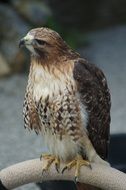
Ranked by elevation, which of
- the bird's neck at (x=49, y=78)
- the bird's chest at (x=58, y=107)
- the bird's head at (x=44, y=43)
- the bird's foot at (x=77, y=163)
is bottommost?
the bird's foot at (x=77, y=163)

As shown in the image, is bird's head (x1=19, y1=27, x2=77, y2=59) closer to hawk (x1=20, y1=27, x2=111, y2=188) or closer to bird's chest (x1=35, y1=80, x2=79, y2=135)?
hawk (x1=20, y1=27, x2=111, y2=188)

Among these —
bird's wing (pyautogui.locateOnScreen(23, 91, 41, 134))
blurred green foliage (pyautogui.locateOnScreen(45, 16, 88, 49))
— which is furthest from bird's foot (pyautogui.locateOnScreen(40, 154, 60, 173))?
blurred green foliage (pyautogui.locateOnScreen(45, 16, 88, 49))

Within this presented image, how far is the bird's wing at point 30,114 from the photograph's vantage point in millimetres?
4078

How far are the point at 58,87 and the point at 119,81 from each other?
17.4 feet

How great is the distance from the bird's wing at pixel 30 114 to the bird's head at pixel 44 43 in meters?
0.28

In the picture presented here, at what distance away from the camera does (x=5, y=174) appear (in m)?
3.86

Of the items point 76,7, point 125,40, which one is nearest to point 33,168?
point 125,40

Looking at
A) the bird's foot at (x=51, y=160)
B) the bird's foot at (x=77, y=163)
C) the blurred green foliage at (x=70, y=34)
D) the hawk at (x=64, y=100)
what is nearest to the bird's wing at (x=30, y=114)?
the hawk at (x=64, y=100)

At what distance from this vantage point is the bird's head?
12.6ft

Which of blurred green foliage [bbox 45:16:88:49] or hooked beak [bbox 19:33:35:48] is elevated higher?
blurred green foliage [bbox 45:16:88:49]

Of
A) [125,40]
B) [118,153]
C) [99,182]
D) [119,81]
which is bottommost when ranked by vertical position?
[99,182]

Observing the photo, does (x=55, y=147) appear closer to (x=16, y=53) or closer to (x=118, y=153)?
(x=118, y=153)

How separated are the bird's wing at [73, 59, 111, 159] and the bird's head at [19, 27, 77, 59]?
0.46 feet

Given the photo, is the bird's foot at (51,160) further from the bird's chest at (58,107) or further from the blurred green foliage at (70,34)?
the blurred green foliage at (70,34)
